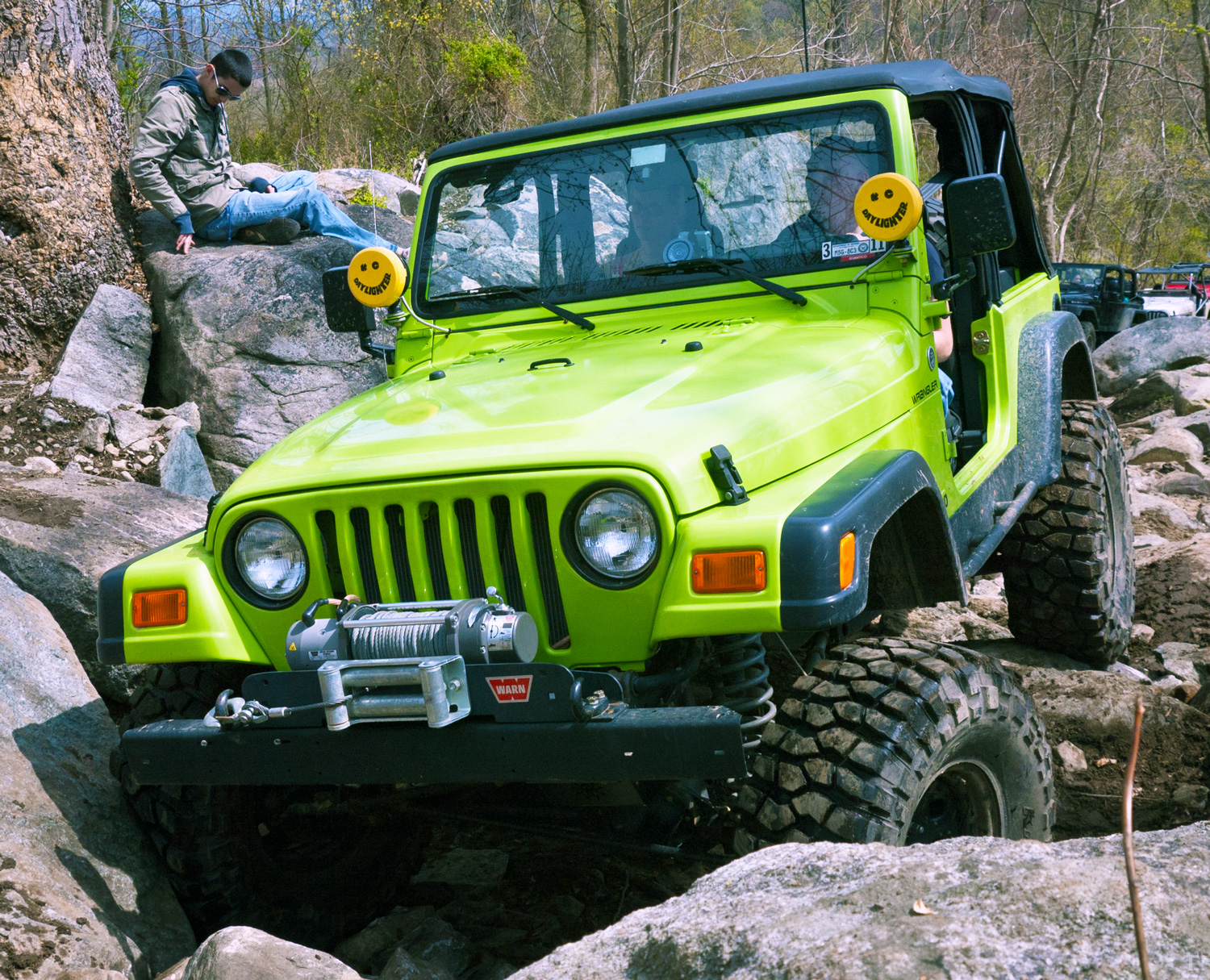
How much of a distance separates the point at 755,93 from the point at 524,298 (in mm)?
954

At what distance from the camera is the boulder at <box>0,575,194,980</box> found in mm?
2693

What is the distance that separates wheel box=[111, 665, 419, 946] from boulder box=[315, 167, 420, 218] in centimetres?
865

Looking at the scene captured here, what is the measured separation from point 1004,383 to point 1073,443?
63 cm

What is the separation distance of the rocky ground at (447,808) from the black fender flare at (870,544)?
48cm

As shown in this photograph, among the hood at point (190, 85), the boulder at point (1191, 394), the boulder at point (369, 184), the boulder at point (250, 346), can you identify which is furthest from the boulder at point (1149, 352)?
the hood at point (190, 85)

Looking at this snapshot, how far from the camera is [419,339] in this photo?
4.02 m

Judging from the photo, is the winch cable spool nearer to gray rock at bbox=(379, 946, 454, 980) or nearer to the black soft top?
gray rock at bbox=(379, 946, 454, 980)

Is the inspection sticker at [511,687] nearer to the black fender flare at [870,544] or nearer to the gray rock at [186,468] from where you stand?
the black fender flare at [870,544]

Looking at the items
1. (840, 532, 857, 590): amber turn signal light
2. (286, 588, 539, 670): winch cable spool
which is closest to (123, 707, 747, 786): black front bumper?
(286, 588, 539, 670): winch cable spool

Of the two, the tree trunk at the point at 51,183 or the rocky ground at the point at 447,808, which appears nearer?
the rocky ground at the point at 447,808

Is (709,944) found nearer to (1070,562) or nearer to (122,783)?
(122,783)

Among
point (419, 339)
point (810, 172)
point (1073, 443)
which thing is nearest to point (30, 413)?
point (419, 339)

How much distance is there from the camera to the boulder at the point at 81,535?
4230mm

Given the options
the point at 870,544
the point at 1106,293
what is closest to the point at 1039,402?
the point at 870,544
